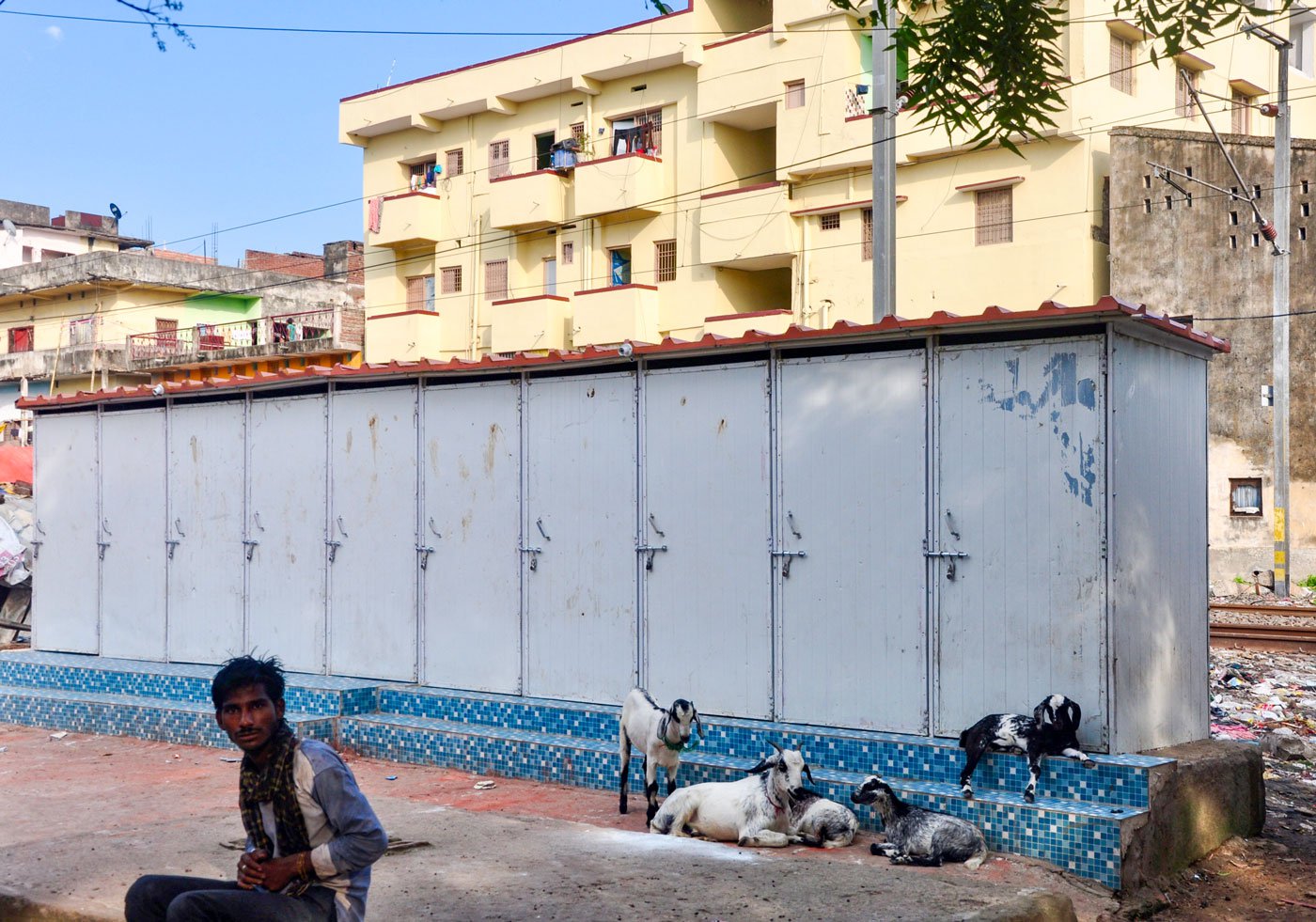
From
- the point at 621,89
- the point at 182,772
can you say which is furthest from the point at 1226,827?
the point at 621,89

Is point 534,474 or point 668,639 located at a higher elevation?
point 534,474

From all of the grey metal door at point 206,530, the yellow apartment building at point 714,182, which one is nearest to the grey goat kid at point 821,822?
the grey metal door at point 206,530

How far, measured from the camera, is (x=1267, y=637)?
16219 millimetres

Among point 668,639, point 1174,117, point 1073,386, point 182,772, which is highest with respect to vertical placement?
point 1174,117

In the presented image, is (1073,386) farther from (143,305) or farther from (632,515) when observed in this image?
(143,305)

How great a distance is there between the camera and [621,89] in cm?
3262

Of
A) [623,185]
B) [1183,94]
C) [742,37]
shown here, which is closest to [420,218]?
[623,185]

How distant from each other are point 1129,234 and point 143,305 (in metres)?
Answer: 31.9

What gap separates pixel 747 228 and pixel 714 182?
5.80 feet

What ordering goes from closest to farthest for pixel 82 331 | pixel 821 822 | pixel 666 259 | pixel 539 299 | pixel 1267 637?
pixel 821 822
pixel 1267 637
pixel 666 259
pixel 539 299
pixel 82 331

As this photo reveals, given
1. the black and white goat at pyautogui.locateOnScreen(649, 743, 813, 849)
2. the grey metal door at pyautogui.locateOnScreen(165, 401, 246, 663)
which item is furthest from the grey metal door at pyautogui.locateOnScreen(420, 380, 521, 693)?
the black and white goat at pyautogui.locateOnScreen(649, 743, 813, 849)

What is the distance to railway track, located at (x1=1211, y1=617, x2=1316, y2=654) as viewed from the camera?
1575 centimetres

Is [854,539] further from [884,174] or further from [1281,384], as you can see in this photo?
[1281,384]

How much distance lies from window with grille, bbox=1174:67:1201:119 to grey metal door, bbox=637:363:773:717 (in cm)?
2320
